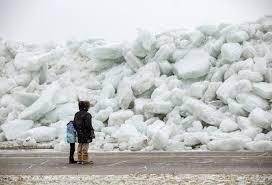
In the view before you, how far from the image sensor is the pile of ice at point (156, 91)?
1606cm

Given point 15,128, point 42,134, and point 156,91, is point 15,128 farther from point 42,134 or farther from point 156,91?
point 156,91

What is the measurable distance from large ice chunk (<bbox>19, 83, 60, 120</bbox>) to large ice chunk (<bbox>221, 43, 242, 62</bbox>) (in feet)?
22.4

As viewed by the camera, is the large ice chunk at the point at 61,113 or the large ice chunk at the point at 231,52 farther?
the large ice chunk at the point at 61,113

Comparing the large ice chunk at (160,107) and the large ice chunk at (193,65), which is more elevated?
the large ice chunk at (193,65)

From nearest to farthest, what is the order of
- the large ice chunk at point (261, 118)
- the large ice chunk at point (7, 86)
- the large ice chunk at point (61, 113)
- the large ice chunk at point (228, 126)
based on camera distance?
the large ice chunk at point (261, 118), the large ice chunk at point (228, 126), the large ice chunk at point (61, 113), the large ice chunk at point (7, 86)

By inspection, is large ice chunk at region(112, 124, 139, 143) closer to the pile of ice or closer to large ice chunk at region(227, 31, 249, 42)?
the pile of ice

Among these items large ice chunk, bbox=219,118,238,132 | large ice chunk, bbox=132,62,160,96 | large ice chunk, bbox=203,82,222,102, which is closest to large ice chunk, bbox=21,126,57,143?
large ice chunk, bbox=132,62,160,96

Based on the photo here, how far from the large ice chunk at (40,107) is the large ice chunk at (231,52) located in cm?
683

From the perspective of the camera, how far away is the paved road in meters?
9.53

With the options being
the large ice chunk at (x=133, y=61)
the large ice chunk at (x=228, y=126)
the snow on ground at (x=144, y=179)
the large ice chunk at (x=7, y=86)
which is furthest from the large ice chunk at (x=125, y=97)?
the snow on ground at (x=144, y=179)

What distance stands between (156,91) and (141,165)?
355 inches

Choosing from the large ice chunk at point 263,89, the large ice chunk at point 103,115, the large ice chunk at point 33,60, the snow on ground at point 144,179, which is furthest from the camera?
the large ice chunk at point 33,60

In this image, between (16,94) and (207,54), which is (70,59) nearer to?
(16,94)

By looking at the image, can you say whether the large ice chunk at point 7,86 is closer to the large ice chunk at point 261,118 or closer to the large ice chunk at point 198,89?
the large ice chunk at point 198,89
